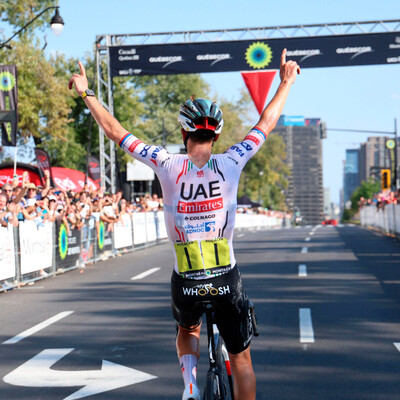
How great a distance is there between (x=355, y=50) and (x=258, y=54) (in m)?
3.58

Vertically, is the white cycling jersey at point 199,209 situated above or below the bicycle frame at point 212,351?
above

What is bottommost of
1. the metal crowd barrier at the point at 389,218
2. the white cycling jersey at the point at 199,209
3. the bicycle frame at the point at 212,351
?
the metal crowd barrier at the point at 389,218

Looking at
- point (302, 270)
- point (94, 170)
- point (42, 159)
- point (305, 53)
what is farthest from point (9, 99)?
point (94, 170)

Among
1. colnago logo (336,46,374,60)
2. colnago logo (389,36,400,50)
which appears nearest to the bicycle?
colnago logo (336,46,374,60)

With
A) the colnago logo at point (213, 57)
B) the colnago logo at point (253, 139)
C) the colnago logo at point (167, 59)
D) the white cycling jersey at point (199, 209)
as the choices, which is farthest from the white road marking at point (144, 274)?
the colnago logo at point (167, 59)

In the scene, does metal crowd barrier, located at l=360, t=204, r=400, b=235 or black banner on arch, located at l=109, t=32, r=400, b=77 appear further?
metal crowd barrier, located at l=360, t=204, r=400, b=235

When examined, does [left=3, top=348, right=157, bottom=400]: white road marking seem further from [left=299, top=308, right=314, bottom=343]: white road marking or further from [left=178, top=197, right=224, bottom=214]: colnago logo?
[left=178, top=197, right=224, bottom=214]: colnago logo

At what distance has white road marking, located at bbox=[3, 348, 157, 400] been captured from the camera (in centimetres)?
615

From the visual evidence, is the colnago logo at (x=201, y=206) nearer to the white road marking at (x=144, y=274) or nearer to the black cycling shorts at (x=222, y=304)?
the black cycling shorts at (x=222, y=304)

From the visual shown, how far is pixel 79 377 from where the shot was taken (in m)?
6.53

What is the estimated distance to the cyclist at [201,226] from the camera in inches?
Answer: 151

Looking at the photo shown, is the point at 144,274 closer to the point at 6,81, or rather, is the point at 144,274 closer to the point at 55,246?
the point at 55,246

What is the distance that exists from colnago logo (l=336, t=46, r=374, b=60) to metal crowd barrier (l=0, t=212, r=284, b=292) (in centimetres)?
963

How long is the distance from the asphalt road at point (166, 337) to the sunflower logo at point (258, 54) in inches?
528
